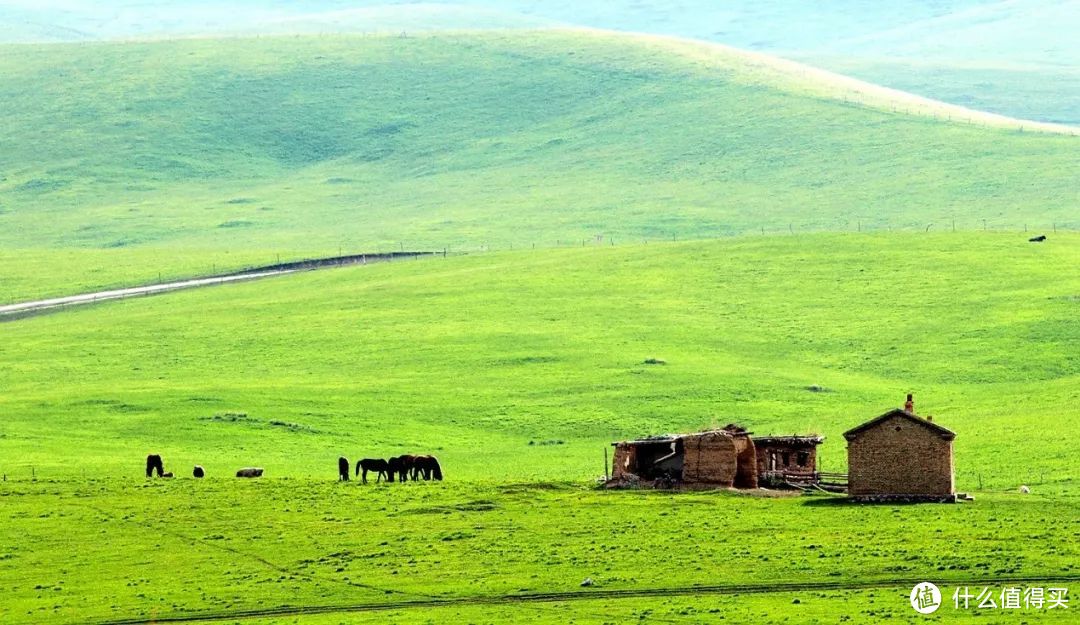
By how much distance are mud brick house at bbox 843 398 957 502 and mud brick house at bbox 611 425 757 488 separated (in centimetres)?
425

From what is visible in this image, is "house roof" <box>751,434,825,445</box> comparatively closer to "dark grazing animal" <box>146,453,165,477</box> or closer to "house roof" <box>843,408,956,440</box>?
"house roof" <box>843,408,956,440</box>

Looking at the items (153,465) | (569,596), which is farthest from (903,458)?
(153,465)

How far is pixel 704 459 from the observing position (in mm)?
64750

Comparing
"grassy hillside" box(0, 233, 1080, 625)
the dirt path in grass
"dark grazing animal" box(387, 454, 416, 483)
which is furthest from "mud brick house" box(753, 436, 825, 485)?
the dirt path in grass

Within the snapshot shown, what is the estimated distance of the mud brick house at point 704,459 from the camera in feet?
211

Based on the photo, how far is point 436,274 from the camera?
132875 millimetres

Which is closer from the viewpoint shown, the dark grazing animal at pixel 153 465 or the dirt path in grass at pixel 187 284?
the dark grazing animal at pixel 153 465

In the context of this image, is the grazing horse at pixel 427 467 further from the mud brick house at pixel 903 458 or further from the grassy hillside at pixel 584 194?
the grassy hillside at pixel 584 194

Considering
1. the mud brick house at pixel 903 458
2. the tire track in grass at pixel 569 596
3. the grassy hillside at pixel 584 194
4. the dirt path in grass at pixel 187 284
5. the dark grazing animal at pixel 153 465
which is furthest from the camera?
the grassy hillside at pixel 584 194

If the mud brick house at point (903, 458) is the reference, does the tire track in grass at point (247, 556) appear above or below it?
below

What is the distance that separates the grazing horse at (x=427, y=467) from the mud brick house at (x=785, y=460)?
11012 mm

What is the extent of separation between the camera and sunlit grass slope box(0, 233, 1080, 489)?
3243 inches

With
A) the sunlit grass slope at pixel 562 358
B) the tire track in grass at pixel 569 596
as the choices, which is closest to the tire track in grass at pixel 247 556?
the tire track in grass at pixel 569 596

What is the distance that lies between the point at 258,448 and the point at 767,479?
24.0 metres
